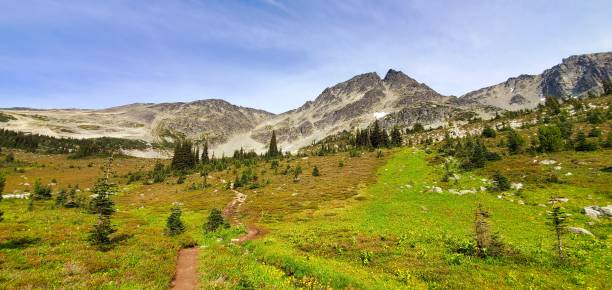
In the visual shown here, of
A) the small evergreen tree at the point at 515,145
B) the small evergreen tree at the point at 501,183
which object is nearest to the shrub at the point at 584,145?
the small evergreen tree at the point at 515,145

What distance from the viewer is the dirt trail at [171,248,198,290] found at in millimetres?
17998

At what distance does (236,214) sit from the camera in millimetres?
57219

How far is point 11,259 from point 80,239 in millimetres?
8578

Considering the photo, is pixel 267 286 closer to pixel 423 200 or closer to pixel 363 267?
pixel 363 267

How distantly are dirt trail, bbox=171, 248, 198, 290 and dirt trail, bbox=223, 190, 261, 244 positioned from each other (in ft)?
24.6

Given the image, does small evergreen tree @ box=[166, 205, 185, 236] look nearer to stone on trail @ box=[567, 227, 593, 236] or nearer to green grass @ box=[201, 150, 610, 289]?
green grass @ box=[201, 150, 610, 289]

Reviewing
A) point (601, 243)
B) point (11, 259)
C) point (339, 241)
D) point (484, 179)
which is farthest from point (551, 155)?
point (11, 259)

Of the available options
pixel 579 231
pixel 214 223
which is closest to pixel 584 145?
pixel 579 231

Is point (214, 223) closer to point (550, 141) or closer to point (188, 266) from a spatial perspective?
point (188, 266)

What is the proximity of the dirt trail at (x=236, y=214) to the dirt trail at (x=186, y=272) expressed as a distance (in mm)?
7511

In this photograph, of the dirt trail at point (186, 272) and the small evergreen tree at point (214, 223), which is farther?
the small evergreen tree at point (214, 223)

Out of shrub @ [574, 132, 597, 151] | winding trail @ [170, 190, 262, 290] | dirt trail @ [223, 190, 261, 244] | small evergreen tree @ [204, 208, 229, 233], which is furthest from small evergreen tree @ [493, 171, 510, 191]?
small evergreen tree @ [204, 208, 229, 233]

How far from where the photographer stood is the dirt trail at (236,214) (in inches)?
1427

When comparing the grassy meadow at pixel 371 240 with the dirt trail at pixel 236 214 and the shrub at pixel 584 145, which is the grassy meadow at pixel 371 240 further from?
the shrub at pixel 584 145
